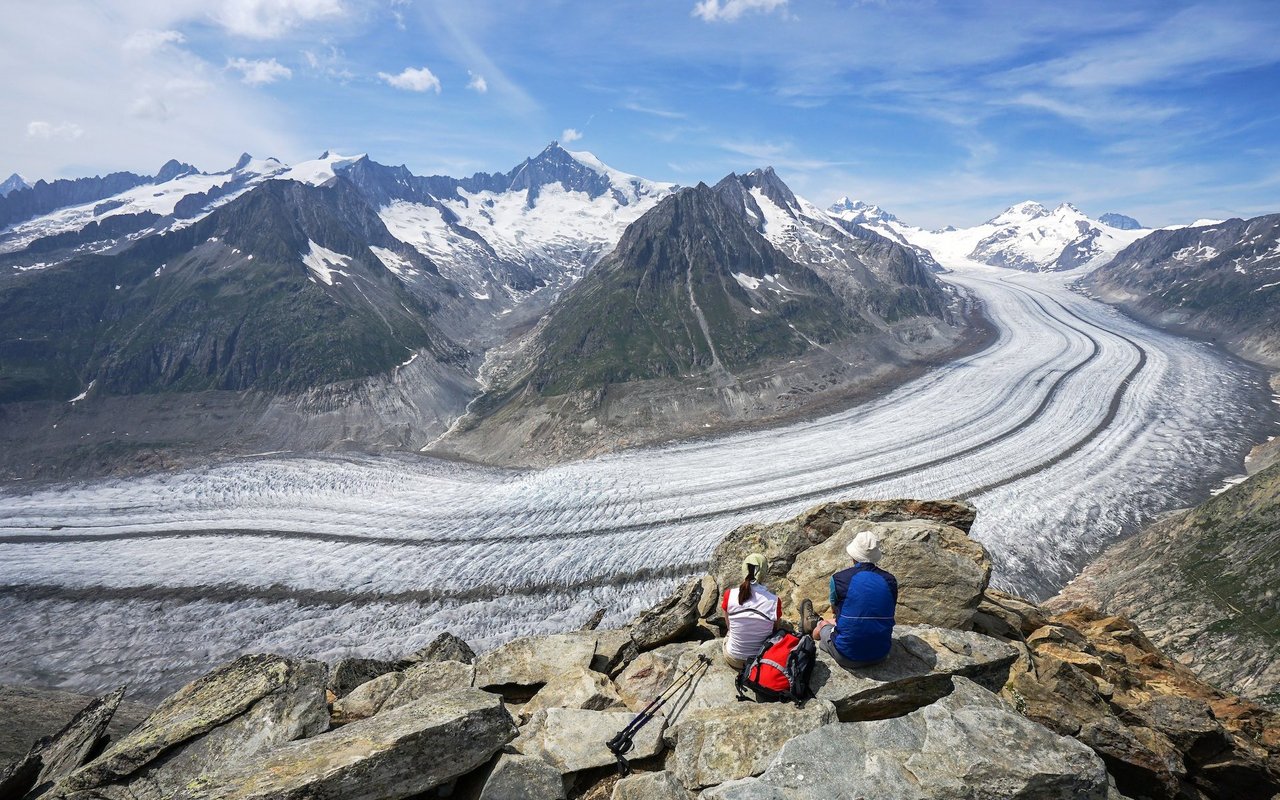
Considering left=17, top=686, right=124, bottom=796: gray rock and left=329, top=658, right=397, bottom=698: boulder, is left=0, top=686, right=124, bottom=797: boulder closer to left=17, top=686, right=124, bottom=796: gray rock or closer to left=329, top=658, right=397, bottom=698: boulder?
left=17, top=686, right=124, bottom=796: gray rock

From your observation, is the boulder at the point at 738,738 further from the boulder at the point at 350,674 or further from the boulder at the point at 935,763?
the boulder at the point at 350,674

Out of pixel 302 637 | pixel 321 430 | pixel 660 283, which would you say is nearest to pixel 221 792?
pixel 302 637

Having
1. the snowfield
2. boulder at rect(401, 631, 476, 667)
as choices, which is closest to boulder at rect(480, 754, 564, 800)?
boulder at rect(401, 631, 476, 667)

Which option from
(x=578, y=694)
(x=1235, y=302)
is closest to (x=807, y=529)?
(x=578, y=694)

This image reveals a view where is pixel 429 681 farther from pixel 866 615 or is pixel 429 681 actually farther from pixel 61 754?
pixel 866 615

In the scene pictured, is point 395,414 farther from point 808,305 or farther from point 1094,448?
point 1094,448
